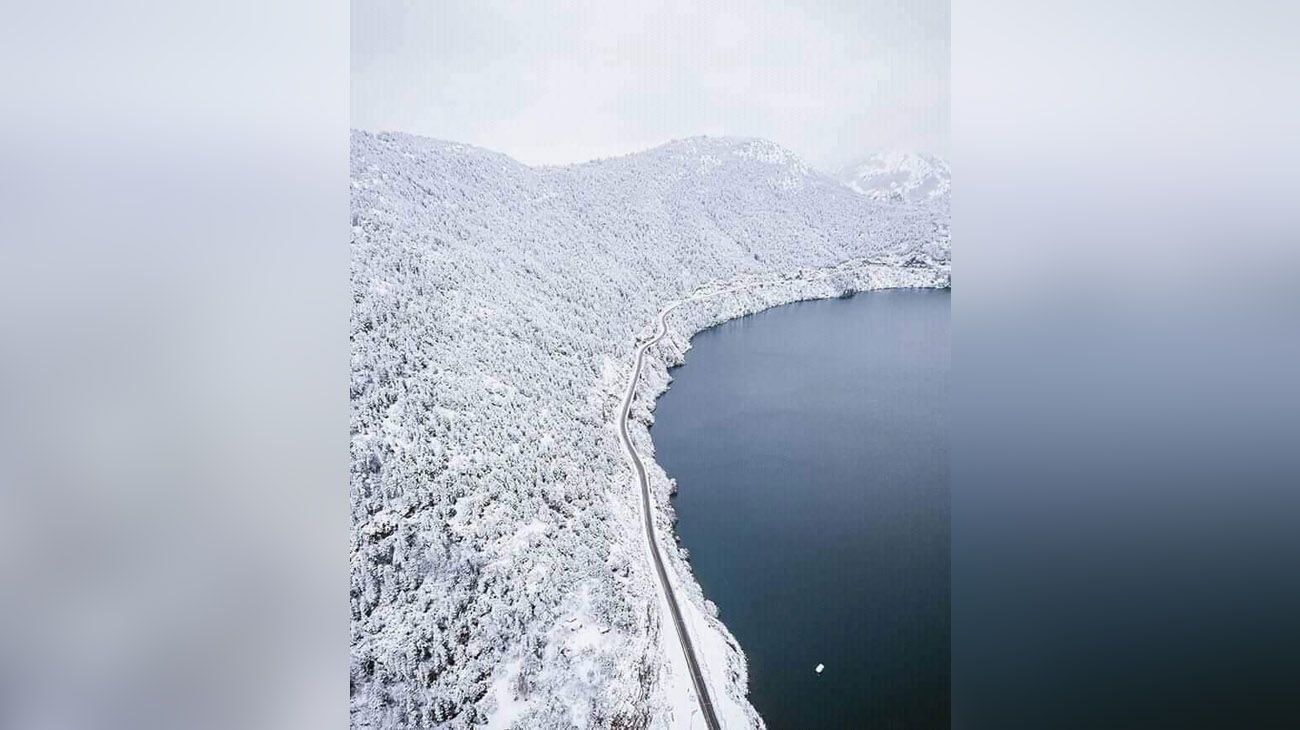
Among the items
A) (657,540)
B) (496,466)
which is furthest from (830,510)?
(496,466)

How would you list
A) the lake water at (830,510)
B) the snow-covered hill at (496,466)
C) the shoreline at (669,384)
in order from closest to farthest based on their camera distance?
the snow-covered hill at (496,466), the shoreline at (669,384), the lake water at (830,510)

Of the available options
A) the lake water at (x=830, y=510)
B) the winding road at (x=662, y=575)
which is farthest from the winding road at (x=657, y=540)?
the lake water at (x=830, y=510)

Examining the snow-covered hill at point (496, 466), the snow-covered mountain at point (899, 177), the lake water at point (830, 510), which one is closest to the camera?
the snow-covered hill at point (496, 466)

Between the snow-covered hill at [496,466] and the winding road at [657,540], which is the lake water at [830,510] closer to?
the snow-covered hill at [496,466]

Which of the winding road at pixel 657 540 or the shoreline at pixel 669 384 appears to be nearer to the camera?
the winding road at pixel 657 540
